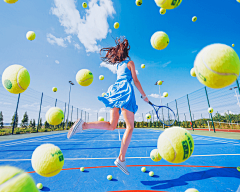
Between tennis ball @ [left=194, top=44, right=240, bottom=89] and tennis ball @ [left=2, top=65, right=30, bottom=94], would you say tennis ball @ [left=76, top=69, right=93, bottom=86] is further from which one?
tennis ball @ [left=194, top=44, right=240, bottom=89]

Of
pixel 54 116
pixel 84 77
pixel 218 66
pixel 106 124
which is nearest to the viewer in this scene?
pixel 218 66

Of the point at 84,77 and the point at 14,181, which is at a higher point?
the point at 84,77

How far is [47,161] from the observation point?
1.56m

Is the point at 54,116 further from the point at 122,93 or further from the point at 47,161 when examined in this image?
the point at 122,93

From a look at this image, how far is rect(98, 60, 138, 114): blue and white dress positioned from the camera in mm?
2279

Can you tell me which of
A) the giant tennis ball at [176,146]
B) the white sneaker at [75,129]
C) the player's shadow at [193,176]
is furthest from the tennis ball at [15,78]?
the player's shadow at [193,176]

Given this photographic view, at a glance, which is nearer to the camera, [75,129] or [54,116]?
[75,129]

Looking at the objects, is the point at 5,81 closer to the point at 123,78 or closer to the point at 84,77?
the point at 84,77

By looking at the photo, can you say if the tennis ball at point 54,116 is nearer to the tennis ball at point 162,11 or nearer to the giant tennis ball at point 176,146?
the giant tennis ball at point 176,146

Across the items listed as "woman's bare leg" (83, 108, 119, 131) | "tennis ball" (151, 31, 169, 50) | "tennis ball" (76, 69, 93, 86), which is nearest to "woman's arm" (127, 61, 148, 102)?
"woman's bare leg" (83, 108, 119, 131)

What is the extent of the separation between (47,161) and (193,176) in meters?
2.22

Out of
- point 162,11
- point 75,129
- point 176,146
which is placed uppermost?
point 162,11

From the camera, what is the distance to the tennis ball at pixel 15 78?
2.14 m

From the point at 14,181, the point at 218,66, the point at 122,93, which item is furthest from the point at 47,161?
the point at 218,66
